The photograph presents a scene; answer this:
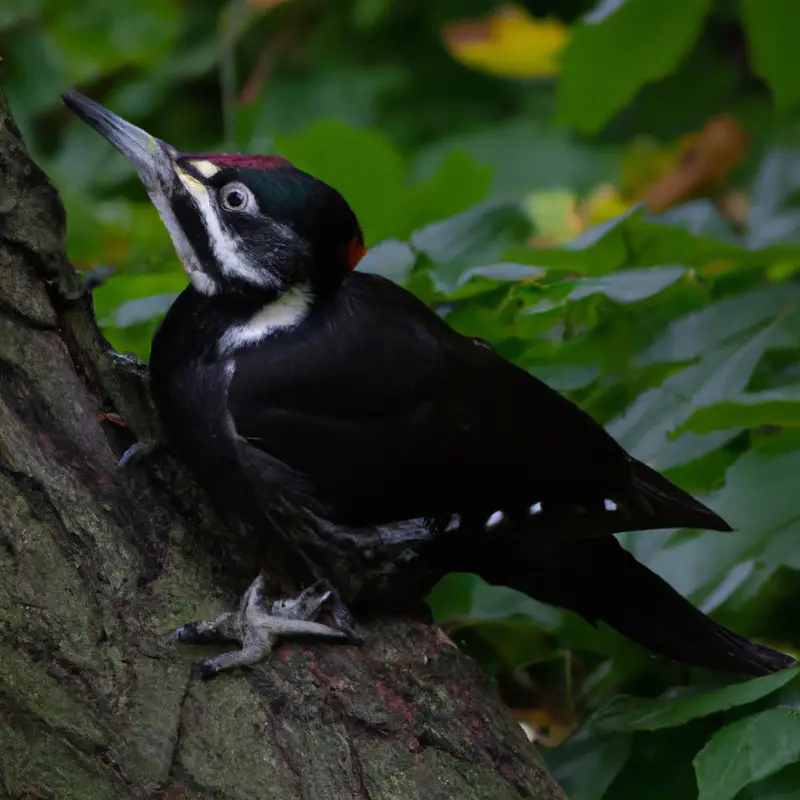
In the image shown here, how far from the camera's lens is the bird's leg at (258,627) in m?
1.11

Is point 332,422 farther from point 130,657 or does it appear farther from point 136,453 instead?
point 130,657

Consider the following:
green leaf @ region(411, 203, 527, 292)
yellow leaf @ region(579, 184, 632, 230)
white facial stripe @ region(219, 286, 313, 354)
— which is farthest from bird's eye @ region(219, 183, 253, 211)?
yellow leaf @ region(579, 184, 632, 230)

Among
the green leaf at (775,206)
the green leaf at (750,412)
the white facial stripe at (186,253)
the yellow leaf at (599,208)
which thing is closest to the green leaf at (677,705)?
the green leaf at (750,412)

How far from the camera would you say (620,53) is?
163cm

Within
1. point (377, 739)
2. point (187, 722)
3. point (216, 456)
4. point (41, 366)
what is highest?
point (41, 366)

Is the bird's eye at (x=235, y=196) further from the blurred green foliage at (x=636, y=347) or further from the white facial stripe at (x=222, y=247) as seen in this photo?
the blurred green foliage at (x=636, y=347)

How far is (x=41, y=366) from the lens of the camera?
1.15 metres

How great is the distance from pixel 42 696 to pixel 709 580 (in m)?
0.81

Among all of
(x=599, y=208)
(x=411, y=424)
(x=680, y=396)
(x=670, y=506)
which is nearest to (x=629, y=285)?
(x=680, y=396)

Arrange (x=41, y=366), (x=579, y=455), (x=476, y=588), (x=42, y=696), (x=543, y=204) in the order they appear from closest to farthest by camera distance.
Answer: (x=42, y=696)
(x=41, y=366)
(x=579, y=455)
(x=476, y=588)
(x=543, y=204)

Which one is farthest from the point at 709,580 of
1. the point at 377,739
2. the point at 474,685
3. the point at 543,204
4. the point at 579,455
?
the point at 543,204

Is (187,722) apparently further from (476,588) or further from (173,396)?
(476,588)

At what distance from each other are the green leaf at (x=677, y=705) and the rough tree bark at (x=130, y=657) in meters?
0.22

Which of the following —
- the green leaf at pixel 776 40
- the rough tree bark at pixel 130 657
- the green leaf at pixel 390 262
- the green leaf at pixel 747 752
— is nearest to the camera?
the rough tree bark at pixel 130 657
